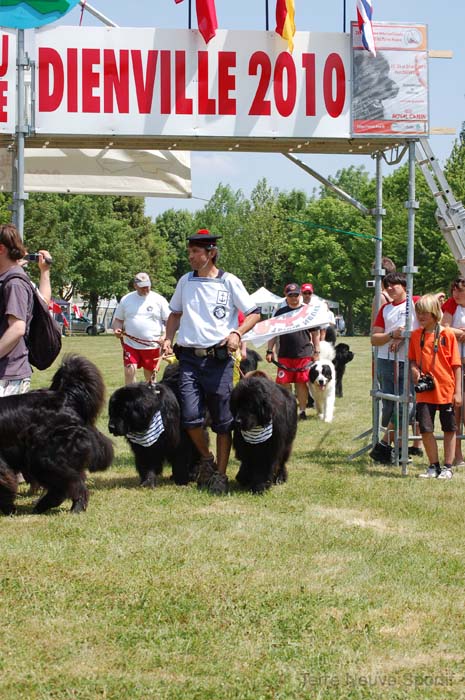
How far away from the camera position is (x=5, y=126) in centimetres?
763

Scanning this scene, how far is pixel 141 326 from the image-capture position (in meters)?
11.1

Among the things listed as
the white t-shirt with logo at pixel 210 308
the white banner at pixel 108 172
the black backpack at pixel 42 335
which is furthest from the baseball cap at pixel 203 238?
the white banner at pixel 108 172

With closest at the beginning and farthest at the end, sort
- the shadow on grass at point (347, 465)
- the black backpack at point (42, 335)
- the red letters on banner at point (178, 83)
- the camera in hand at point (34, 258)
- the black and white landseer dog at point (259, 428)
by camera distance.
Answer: the black backpack at point (42, 335) < the camera in hand at point (34, 258) < the black and white landseer dog at point (259, 428) < the red letters on banner at point (178, 83) < the shadow on grass at point (347, 465)

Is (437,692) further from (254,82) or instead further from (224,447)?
(254,82)

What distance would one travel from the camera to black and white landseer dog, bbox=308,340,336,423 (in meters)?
12.2

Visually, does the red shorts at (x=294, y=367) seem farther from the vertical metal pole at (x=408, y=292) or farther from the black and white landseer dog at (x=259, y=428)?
the black and white landseer dog at (x=259, y=428)

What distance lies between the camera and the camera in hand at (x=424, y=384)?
25.7 feet

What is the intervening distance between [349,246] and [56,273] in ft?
78.6

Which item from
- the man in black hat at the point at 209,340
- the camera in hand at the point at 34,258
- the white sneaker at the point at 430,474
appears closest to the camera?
the camera in hand at the point at 34,258

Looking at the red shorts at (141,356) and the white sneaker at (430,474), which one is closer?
the white sneaker at (430,474)

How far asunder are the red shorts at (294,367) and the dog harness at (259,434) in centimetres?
502

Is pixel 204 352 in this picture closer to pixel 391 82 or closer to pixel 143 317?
pixel 391 82

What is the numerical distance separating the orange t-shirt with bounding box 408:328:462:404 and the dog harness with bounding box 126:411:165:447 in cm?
246

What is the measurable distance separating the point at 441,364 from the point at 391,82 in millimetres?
2613
